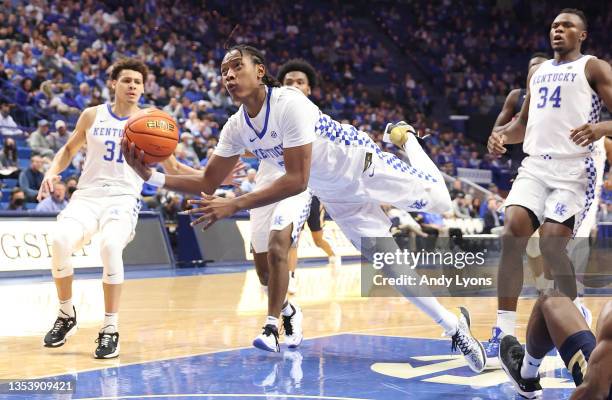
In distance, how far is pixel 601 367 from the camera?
278 cm

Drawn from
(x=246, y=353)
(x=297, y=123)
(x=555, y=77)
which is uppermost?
(x=555, y=77)

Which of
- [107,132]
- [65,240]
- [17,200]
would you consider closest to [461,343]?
[65,240]

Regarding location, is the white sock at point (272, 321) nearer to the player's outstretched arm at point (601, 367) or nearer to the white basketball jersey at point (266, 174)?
the white basketball jersey at point (266, 174)

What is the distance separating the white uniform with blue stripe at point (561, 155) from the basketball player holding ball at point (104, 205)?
263 centimetres

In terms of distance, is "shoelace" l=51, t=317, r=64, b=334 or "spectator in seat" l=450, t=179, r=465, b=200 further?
"spectator in seat" l=450, t=179, r=465, b=200

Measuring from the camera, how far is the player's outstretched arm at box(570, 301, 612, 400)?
2760mm

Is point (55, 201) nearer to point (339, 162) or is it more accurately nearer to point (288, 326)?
point (288, 326)

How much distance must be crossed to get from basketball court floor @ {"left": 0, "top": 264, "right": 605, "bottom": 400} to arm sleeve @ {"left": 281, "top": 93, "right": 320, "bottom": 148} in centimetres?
141

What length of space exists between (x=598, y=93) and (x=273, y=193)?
252 centimetres

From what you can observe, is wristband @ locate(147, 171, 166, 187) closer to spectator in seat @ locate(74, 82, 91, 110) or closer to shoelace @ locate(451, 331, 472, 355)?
shoelace @ locate(451, 331, 472, 355)

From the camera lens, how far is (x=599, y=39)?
35000 mm

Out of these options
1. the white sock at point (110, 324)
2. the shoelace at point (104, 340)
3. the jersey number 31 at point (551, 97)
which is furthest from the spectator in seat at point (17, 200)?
the jersey number 31 at point (551, 97)

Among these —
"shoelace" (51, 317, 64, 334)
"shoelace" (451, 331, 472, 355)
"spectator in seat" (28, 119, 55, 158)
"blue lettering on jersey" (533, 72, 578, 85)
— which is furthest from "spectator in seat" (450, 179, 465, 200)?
"shoelace" (451, 331, 472, 355)

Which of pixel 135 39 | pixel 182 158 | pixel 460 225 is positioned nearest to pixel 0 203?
pixel 182 158
